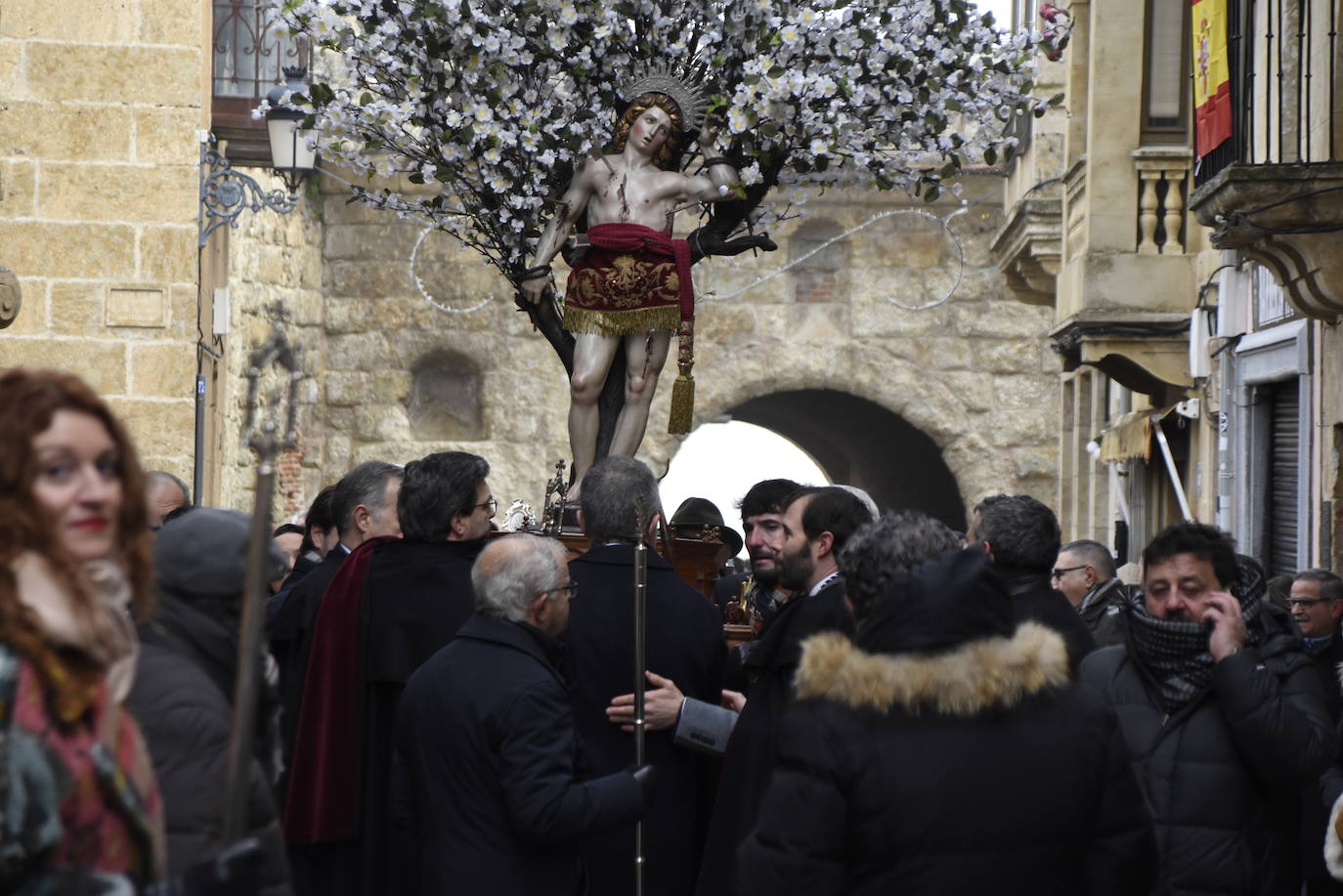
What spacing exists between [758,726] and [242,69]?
43.0 feet

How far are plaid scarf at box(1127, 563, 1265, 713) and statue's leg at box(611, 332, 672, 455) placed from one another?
3.00 meters

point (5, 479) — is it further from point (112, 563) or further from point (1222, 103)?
point (1222, 103)

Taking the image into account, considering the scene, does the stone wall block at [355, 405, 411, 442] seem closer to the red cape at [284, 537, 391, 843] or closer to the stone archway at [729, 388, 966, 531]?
the stone archway at [729, 388, 966, 531]

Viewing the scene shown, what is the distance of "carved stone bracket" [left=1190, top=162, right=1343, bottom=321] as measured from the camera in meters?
8.57

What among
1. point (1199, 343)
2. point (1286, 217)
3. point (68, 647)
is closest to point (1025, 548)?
point (68, 647)

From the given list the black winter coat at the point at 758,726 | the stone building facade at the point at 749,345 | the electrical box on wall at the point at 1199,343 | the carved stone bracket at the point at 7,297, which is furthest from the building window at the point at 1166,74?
the black winter coat at the point at 758,726

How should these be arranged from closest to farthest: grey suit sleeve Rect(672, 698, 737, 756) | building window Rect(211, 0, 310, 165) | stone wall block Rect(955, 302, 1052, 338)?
1. grey suit sleeve Rect(672, 698, 737, 756)
2. building window Rect(211, 0, 310, 165)
3. stone wall block Rect(955, 302, 1052, 338)

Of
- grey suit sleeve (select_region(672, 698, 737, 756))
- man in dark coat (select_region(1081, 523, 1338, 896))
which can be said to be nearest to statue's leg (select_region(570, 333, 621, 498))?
grey suit sleeve (select_region(672, 698, 737, 756))

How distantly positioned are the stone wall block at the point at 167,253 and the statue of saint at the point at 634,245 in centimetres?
382

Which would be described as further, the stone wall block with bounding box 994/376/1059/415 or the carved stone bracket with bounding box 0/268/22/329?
the stone wall block with bounding box 994/376/1059/415

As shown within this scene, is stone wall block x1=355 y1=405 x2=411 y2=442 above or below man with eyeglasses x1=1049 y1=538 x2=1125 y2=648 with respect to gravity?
above

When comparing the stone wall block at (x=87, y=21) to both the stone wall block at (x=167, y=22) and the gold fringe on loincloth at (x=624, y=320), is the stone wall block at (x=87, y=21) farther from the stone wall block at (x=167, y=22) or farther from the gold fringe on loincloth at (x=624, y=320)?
the gold fringe on loincloth at (x=624, y=320)

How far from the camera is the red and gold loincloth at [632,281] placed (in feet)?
22.9

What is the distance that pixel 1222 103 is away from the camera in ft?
35.6
